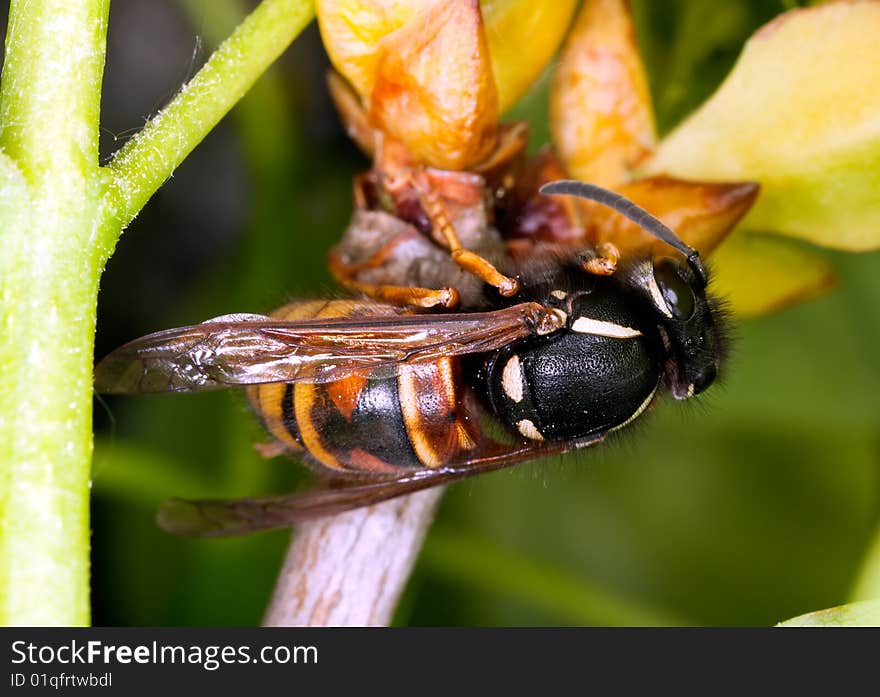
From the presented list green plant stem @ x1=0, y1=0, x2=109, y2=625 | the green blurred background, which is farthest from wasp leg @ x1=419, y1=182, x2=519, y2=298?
the green blurred background

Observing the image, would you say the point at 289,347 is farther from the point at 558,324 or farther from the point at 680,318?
the point at 680,318

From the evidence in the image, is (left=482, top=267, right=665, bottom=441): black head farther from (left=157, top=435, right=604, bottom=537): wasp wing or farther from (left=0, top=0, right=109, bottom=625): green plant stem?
(left=0, top=0, right=109, bottom=625): green plant stem

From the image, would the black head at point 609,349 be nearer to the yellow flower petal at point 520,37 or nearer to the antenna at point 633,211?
the antenna at point 633,211

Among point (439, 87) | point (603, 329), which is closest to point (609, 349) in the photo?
point (603, 329)

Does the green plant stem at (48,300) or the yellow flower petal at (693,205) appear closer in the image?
the green plant stem at (48,300)

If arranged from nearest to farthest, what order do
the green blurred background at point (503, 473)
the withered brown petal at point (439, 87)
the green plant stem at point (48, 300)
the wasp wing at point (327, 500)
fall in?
the green plant stem at point (48, 300), the withered brown petal at point (439, 87), the wasp wing at point (327, 500), the green blurred background at point (503, 473)

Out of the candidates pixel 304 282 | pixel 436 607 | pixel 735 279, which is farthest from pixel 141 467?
pixel 735 279

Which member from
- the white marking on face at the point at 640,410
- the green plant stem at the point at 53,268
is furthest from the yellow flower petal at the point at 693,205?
the green plant stem at the point at 53,268

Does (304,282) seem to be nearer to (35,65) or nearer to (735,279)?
(735,279)
